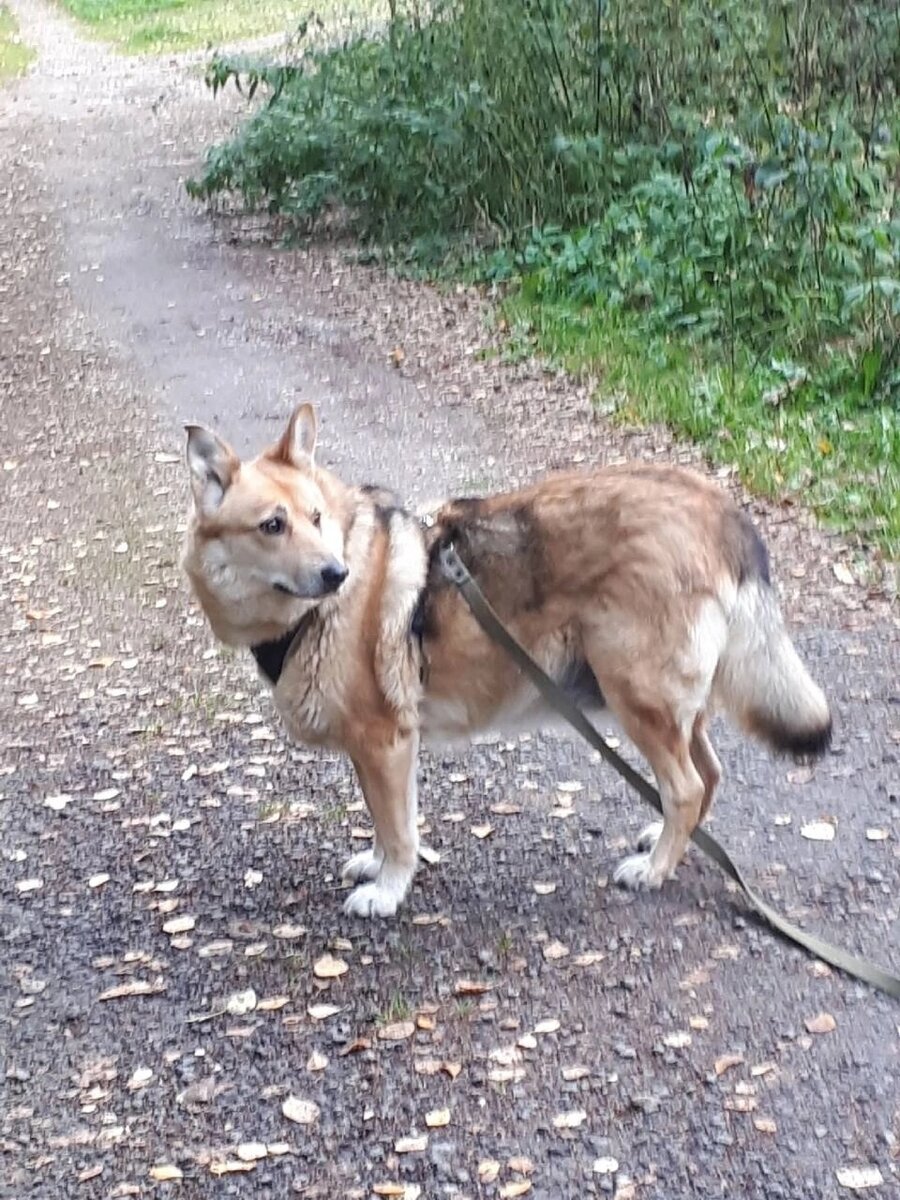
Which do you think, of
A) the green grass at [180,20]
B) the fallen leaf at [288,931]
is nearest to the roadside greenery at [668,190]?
the fallen leaf at [288,931]

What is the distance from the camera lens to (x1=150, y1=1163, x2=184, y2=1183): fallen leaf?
3600mm

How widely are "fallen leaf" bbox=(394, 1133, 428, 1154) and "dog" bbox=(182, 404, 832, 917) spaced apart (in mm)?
1021

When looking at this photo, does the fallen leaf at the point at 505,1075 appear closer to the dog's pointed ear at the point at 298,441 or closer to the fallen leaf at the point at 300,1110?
the fallen leaf at the point at 300,1110

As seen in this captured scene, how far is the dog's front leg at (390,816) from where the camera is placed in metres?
4.45

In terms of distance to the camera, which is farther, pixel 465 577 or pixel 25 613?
pixel 25 613

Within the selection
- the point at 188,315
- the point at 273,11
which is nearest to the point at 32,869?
the point at 188,315

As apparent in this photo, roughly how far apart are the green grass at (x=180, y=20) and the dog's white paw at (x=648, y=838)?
2018cm

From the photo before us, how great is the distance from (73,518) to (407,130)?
558 cm

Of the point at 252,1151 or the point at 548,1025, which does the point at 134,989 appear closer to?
the point at 252,1151

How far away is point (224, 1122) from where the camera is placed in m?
3.79

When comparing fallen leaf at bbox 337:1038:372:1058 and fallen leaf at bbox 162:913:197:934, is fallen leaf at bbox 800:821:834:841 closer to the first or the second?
fallen leaf at bbox 337:1038:372:1058

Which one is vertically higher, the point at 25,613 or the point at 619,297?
the point at 619,297

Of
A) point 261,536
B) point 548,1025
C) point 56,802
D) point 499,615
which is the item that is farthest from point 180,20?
point 548,1025

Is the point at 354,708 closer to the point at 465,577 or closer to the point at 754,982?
the point at 465,577
